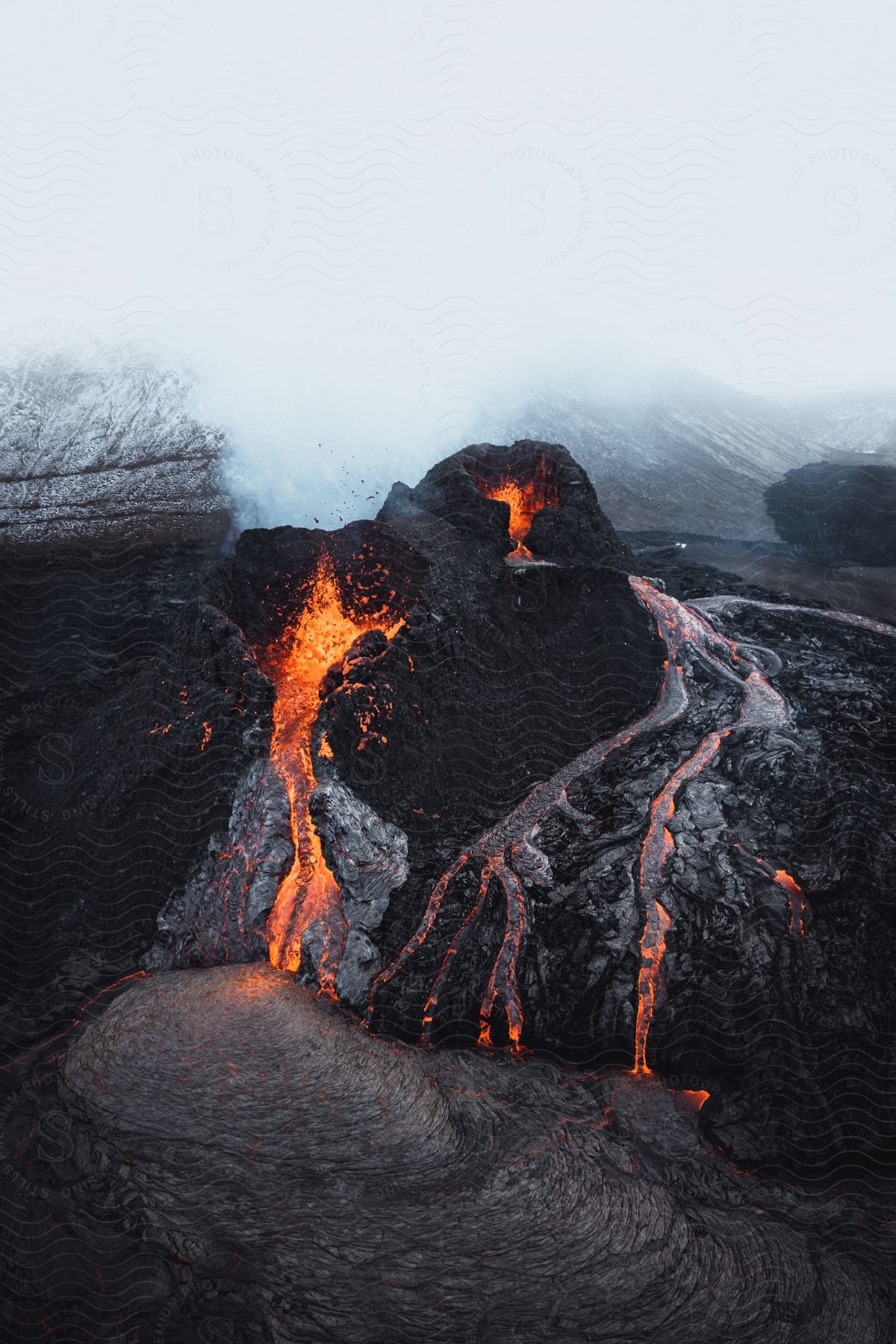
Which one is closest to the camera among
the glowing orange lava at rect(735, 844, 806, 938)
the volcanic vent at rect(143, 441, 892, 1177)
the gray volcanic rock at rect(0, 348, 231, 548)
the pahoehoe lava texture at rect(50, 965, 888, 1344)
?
the pahoehoe lava texture at rect(50, 965, 888, 1344)

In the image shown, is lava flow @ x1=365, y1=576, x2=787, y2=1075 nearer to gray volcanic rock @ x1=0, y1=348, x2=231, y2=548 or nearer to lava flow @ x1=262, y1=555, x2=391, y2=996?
lava flow @ x1=262, y1=555, x2=391, y2=996

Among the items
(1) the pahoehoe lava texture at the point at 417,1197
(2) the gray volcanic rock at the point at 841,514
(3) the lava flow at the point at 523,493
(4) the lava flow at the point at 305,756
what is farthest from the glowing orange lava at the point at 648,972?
(2) the gray volcanic rock at the point at 841,514

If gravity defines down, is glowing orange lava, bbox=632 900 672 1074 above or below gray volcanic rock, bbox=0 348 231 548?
below

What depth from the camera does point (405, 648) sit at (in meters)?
16.9

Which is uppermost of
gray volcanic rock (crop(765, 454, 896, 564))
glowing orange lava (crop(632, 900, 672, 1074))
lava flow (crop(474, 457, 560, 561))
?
lava flow (crop(474, 457, 560, 561))

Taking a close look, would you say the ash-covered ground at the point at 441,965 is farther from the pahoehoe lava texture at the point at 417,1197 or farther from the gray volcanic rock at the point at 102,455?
the gray volcanic rock at the point at 102,455

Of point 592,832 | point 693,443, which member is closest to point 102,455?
point 592,832

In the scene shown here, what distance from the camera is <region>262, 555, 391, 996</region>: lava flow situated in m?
12.4

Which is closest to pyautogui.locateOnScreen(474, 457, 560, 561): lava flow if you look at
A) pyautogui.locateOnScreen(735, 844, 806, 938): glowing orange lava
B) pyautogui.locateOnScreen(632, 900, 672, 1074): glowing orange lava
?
pyautogui.locateOnScreen(735, 844, 806, 938): glowing orange lava

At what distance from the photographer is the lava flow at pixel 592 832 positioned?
1216cm

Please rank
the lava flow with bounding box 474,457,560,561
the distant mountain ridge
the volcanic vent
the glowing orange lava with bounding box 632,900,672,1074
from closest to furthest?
the glowing orange lava with bounding box 632,900,672,1074
the volcanic vent
the lava flow with bounding box 474,457,560,561
the distant mountain ridge

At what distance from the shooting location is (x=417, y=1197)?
27.3 feet

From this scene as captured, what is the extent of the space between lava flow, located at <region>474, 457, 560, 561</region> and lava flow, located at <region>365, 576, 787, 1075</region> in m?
6.94

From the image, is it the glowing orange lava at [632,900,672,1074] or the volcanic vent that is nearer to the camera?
the glowing orange lava at [632,900,672,1074]
